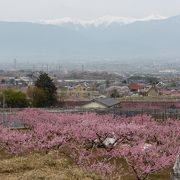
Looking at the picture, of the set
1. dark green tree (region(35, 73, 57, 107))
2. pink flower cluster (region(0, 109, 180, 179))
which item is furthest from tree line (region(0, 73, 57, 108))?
pink flower cluster (region(0, 109, 180, 179))

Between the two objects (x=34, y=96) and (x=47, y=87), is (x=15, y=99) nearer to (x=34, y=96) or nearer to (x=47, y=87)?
(x=34, y=96)

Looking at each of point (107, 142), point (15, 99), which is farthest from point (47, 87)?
point (107, 142)

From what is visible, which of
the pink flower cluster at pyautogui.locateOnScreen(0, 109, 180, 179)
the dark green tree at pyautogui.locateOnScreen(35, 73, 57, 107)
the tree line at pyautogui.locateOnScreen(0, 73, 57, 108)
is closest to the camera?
the pink flower cluster at pyautogui.locateOnScreen(0, 109, 180, 179)

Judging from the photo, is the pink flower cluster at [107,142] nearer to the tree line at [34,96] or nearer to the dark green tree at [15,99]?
the dark green tree at [15,99]

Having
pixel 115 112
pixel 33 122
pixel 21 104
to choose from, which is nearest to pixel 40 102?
pixel 21 104

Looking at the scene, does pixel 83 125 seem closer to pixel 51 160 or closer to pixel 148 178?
pixel 148 178

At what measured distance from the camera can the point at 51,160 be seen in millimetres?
13125

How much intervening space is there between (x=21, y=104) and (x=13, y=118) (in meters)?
13.0

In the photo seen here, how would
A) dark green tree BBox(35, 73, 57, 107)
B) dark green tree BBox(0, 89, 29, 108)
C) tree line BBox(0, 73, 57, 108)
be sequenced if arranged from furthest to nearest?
dark green tree BBox(35, 73, 57, 107) → tree line BBox(0, 73, 57, 108) → dark green tree BBox(0, 89, 29, 108)

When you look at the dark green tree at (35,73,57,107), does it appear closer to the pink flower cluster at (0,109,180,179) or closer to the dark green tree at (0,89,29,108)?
the dark green tree at (0,89,29,108)

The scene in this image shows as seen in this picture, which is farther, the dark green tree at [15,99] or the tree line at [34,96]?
the tree line at [34,96]

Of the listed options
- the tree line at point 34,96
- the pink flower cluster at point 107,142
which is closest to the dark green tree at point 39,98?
the tree line at point 34,96

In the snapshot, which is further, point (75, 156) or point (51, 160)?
point (75, 156)

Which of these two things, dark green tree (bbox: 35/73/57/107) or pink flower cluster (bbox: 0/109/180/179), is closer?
pink flower cluster (bbox: 0/109/180/179)
